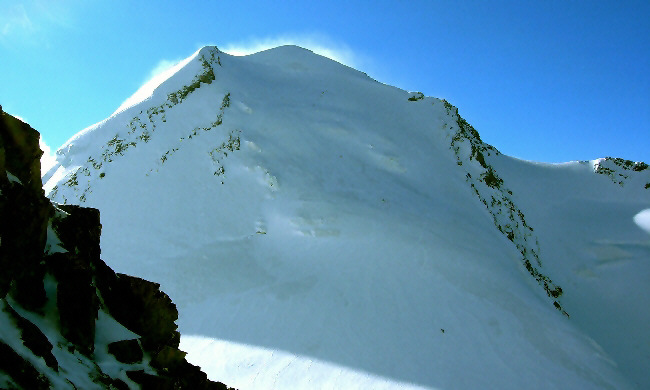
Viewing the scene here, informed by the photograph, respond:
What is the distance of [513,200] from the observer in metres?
30.2

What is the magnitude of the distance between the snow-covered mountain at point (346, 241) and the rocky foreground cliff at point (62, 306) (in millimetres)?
5706

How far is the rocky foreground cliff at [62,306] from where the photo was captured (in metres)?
3.60

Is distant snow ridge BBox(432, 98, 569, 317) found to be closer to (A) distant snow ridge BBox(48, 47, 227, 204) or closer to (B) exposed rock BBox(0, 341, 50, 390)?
(A) distant snow ridge BBox(48, 47, 227, 204)

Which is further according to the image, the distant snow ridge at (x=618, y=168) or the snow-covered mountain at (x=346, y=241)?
the distant snow ridge at (x=618, y=168)

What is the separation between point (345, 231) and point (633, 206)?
27.9 m

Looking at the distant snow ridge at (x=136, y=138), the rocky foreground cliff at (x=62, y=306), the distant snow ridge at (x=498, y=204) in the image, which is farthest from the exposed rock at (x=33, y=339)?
the distant snow ridge at (x=498, y=204)

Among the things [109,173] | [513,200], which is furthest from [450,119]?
[109,173]

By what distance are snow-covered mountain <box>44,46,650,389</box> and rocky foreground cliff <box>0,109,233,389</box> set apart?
18.7ft

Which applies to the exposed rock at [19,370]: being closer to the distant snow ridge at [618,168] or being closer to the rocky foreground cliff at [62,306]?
the rocky foreground cliff at [62,306]

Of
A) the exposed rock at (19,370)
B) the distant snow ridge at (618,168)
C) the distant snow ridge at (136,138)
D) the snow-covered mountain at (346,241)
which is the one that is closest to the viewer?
the exposed rock at (19,370)

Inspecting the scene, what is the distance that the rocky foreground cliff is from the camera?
3.60 m

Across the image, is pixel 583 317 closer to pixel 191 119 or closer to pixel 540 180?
pixel 540 180

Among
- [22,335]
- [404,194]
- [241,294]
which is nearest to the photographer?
[22,335]

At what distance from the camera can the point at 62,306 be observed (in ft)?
14.0
